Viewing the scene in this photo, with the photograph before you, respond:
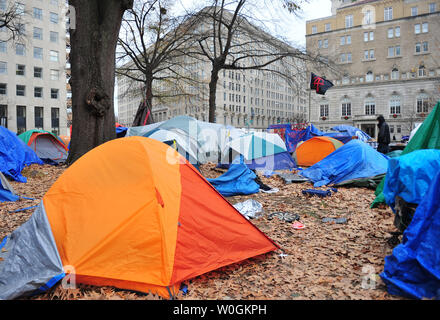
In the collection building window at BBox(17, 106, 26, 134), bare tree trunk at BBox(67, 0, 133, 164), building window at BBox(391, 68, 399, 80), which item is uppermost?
building window at BBox(391, 68, 399, 80)

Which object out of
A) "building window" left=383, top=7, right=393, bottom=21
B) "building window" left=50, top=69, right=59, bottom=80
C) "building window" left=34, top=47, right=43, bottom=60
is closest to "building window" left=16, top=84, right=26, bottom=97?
"building window" left=50, top=69, right=59, bottom=80

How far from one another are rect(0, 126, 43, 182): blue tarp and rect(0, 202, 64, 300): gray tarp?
5738mm

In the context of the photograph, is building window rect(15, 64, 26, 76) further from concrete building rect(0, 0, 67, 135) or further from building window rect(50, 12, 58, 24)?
building window rect(50, 12, 58, 24)

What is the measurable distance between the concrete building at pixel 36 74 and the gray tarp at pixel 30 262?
135 feet

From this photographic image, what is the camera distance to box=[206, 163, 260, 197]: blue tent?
283 inches

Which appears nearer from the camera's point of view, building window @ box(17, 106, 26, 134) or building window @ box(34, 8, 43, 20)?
building window @ box(17, 106, 26, 134)

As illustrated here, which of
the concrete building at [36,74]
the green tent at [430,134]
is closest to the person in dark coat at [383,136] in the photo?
the green tent at [430,134]

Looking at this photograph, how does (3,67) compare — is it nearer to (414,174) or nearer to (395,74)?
(414,174)

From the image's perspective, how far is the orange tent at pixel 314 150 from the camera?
38.0 feet

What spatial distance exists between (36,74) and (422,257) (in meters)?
48.9

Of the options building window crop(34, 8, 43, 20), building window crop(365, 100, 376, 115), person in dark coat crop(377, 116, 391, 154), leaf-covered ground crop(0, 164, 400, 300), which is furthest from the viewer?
building window crop(365, 100, 376, 115)

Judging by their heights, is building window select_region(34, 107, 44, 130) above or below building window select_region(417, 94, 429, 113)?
below

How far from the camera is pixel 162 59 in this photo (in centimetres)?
1716
